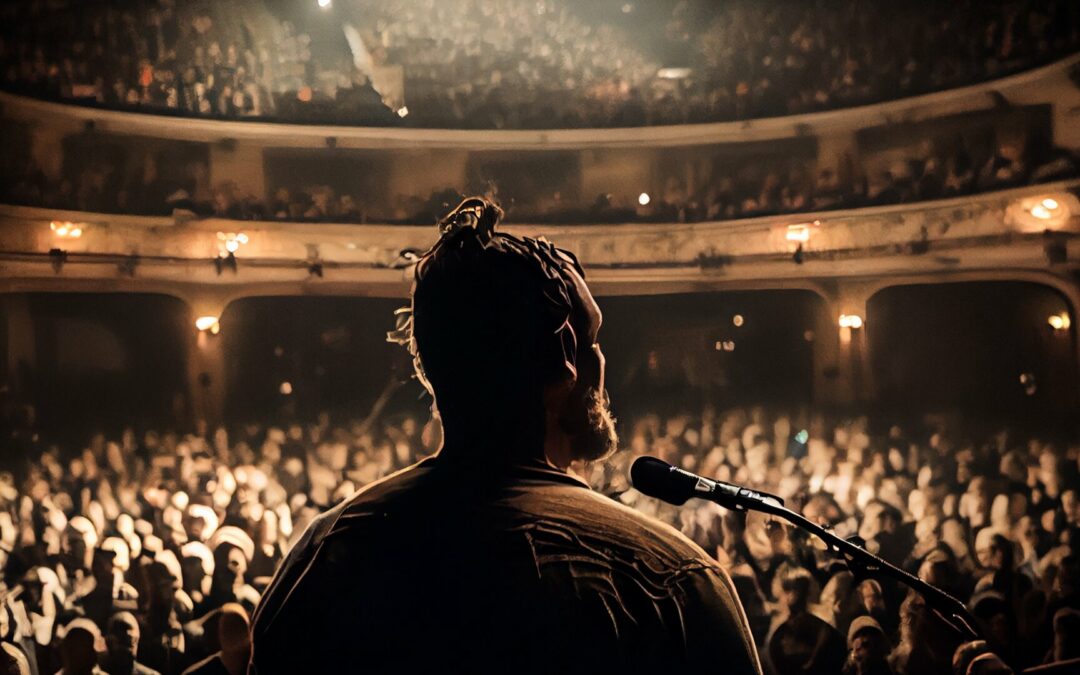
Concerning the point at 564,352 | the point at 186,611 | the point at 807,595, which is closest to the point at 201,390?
the point at 186,611

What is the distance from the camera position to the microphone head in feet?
6.27

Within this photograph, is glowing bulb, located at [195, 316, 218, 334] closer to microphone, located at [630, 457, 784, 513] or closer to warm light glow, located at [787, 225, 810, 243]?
warm light glow, located at [787, 225, 810, 243]

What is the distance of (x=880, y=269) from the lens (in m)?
7.30

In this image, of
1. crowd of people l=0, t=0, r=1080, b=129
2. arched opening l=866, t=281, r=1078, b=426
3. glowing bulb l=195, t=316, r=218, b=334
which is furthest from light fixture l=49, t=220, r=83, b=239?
arched opening l=866, t=281, r=1078, b=426

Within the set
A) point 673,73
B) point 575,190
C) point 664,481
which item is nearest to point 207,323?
point 575,190

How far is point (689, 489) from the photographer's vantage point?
6.28 feet

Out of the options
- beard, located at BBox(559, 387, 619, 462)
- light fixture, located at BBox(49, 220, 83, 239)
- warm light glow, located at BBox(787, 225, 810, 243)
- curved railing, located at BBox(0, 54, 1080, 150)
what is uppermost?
curved railing, located at BBox(0, 54, 1080, 150)

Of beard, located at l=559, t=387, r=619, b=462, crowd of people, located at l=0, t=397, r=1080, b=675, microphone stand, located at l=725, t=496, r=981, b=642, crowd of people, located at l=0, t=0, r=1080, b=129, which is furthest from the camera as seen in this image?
crowd of people, located at l=0, t=0, r=1080, b=129

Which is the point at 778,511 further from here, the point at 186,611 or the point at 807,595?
the point at 186,611

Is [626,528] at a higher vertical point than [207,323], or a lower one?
lower

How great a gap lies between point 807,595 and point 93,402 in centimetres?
493

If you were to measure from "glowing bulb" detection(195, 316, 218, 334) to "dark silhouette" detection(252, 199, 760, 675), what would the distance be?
559 centimetres

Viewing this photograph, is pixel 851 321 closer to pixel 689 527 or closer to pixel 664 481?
pixel 689 527

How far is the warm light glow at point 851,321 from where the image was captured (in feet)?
23.6
